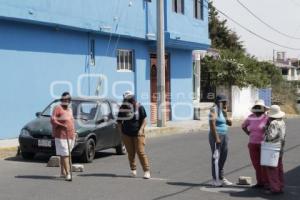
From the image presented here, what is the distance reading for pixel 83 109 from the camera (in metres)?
15.3

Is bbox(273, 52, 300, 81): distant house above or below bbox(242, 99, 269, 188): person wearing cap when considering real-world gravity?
above

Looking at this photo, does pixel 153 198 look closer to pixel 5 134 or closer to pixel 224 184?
pixel 224 184

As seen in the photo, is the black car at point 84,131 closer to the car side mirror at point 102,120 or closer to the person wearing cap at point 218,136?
the car side mirror at point 102,120

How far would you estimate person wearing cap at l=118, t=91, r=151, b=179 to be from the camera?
39.0 ft

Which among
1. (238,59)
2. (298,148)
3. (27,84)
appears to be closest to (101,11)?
(27,84)

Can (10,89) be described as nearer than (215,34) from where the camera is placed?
Yes

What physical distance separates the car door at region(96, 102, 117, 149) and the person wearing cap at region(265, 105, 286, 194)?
18.2 feet

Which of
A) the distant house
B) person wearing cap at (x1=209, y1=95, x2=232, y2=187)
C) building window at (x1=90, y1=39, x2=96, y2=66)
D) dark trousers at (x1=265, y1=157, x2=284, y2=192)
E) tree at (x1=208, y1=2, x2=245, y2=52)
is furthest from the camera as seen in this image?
Answer: the distant house

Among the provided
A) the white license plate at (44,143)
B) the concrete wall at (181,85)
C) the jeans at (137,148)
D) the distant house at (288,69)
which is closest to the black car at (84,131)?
the white license plate at (44,143)

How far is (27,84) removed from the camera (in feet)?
63.1

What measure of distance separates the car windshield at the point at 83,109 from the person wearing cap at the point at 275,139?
19.1ft

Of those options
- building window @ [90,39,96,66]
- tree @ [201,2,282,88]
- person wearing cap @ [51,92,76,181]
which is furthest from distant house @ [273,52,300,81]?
person wearing cap @ [51,92,76,181]

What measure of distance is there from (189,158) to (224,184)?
4.45 m

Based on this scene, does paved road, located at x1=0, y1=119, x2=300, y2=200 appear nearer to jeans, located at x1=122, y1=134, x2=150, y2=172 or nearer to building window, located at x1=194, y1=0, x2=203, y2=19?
jeans, located at x1=122, y1=134, x2=150, y2=172
